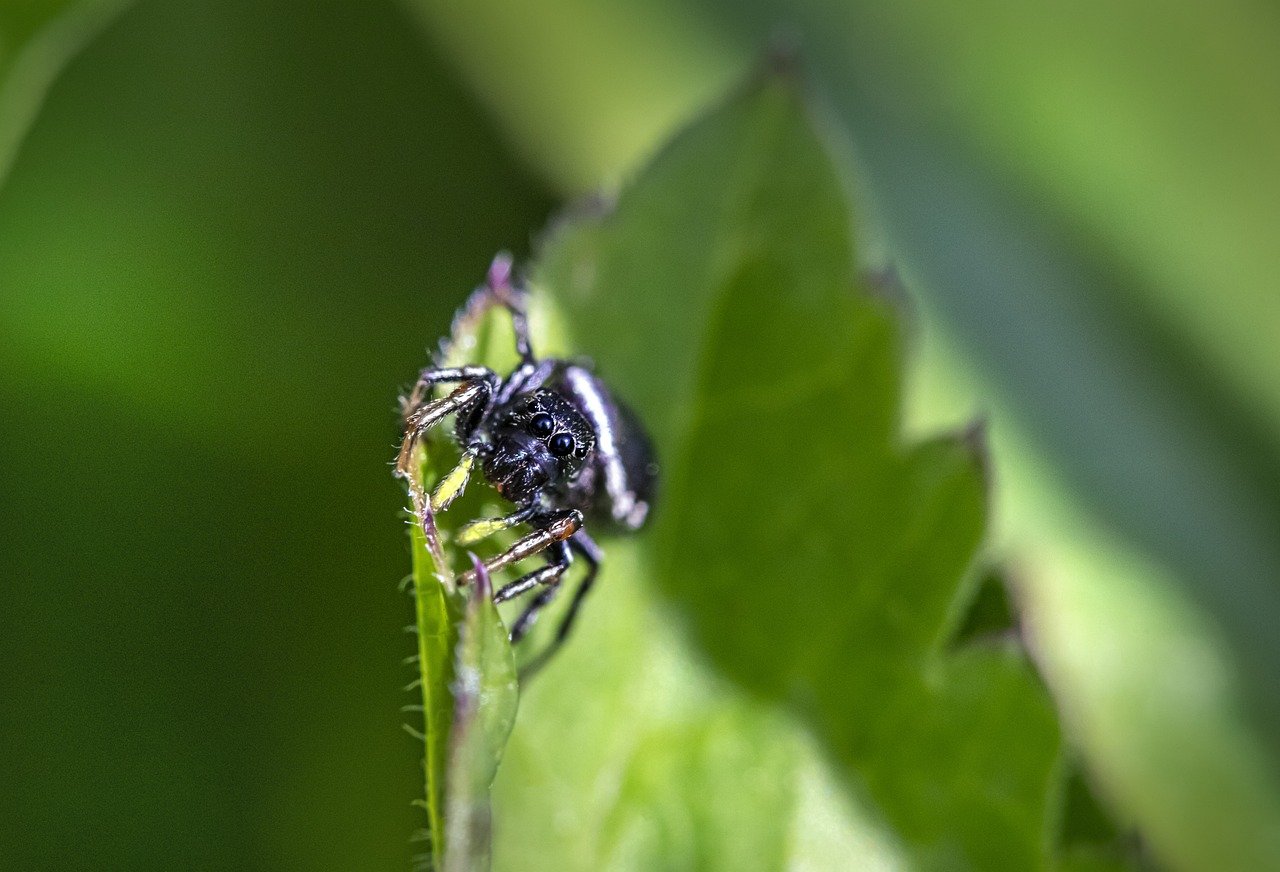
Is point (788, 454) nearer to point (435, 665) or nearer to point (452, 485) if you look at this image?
point (452, 485)

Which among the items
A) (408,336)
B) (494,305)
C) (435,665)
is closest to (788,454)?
(494,305)

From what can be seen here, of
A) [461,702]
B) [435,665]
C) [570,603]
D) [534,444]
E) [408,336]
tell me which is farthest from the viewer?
[408,336]

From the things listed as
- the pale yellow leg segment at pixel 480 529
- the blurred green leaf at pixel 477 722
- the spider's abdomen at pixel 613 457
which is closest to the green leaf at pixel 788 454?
the spider's abdomen at pixel 613 457

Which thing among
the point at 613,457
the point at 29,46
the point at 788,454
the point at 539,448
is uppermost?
the point at 29,46

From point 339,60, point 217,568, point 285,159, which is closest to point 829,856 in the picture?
point 217,568

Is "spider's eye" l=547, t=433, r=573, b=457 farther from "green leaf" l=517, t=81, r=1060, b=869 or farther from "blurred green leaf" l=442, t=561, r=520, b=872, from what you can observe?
"blurred green leaf" l=442, t=561, r=520, b=872
